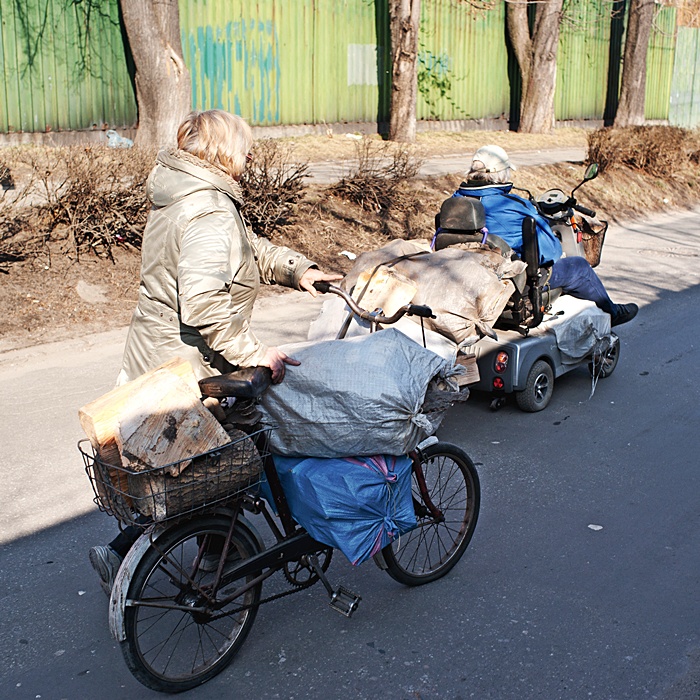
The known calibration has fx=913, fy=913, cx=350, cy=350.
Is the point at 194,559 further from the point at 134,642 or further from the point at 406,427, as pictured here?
the point at 406,427

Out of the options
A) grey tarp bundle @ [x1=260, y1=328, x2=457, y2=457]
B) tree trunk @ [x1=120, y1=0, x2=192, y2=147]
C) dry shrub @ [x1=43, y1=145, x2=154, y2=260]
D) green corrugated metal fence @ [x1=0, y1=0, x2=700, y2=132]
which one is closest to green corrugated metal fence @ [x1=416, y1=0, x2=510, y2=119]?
green corrugated metal fence @ [x1=0, y1=0, x2=700, y2=132]

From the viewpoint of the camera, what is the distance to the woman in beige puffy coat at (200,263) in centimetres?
337

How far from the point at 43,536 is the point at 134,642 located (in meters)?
1.65

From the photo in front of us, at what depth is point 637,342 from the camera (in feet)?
26.8

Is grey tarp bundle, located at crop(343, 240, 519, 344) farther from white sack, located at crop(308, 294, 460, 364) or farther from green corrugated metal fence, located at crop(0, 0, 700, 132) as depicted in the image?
green corrugated metal fence, located at crop(0, 0, 700, 132)

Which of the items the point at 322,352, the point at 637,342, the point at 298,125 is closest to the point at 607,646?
the point at 322,352

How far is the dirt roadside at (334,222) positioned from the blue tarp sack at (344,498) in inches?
189

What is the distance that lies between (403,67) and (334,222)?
22.2 ft

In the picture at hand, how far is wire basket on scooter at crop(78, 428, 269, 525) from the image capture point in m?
3.06

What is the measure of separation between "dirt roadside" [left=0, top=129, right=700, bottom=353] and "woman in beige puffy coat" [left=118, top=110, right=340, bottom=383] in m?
4.41

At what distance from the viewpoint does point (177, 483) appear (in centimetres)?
310

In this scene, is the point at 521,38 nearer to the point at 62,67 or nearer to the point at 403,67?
the point at 403,67

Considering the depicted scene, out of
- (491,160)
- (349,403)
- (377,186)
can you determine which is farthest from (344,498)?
(377,186)

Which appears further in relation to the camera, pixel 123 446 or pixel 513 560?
pixel 513 560
